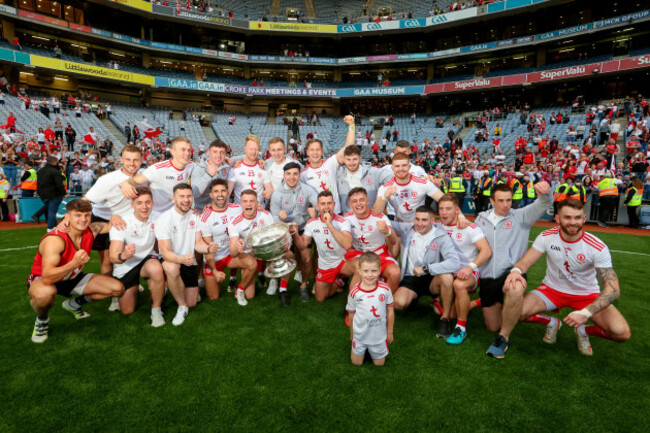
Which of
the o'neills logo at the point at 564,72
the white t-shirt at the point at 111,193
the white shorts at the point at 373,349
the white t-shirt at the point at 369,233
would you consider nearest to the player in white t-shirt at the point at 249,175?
the white t-shirt at the point at 111,193

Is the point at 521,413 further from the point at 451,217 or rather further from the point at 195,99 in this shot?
the point at 195,99

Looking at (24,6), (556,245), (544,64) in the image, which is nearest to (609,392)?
(556,245)

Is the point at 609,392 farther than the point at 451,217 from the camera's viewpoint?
No

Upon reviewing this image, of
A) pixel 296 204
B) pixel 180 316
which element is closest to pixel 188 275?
pixel 180 316

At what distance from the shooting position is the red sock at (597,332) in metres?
3.46

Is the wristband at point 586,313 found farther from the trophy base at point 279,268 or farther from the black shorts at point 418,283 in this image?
the trophy base at point 279,268

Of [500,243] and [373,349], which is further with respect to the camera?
[500,243]

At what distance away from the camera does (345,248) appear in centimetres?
468

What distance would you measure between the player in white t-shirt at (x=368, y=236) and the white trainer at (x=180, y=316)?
2268mm

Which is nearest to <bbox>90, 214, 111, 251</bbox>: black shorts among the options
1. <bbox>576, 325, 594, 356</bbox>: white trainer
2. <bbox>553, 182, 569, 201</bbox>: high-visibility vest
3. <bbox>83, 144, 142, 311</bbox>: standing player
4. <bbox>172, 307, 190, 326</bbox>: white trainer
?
<bbox>83, 144, 142, 311</bbox>: standing player

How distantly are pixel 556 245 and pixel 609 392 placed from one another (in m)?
1.43

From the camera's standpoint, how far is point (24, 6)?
29.4 metres

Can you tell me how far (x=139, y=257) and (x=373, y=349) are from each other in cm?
328

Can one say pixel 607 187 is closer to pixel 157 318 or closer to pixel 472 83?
pixel 157 318
